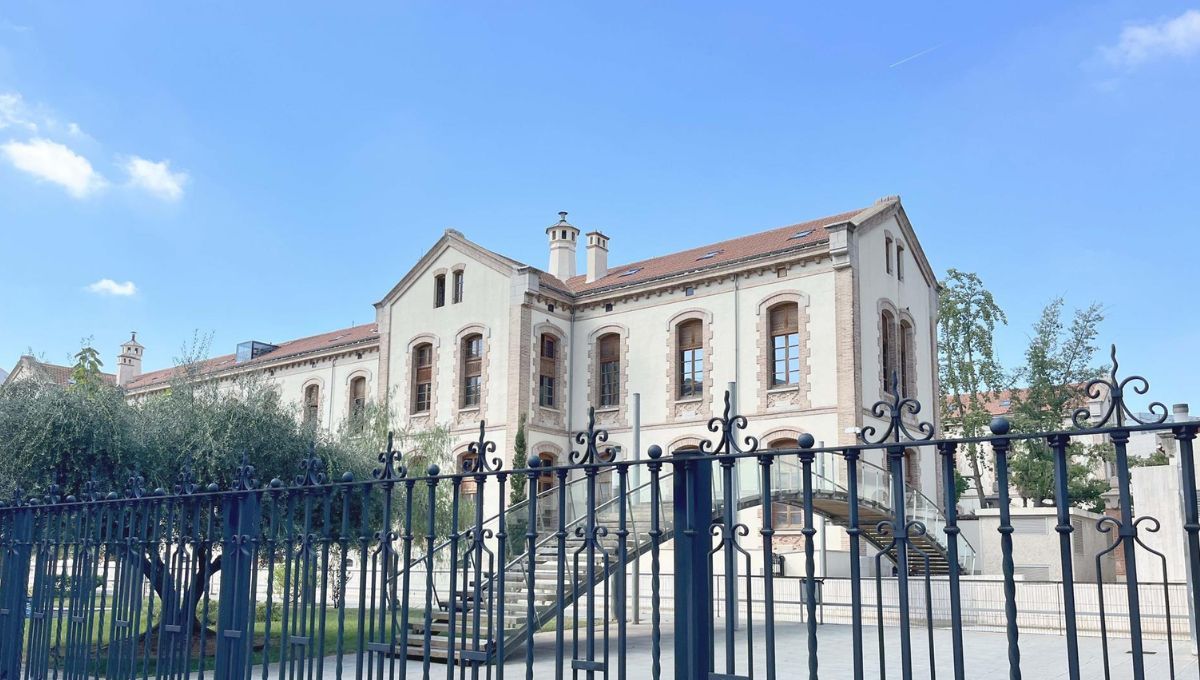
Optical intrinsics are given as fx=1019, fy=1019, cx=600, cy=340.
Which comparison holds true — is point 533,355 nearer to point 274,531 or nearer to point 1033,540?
point 1033,540

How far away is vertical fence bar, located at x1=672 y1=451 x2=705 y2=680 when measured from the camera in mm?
3926

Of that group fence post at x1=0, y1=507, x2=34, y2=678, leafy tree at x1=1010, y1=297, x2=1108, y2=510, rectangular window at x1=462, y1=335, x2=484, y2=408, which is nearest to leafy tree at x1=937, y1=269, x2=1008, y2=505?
leafy tree at x1=1010, y1=297, x2=1108, y2=510

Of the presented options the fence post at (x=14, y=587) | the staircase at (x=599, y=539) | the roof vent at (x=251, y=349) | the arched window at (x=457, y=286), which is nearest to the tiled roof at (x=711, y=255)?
the arched window at (x=457, y=286)

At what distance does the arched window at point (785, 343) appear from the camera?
86.9ft

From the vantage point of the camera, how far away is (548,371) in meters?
30.1

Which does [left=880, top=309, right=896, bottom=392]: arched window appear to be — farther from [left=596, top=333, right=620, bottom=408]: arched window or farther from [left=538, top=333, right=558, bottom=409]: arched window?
[left=538, top=333, right=558, bottom=409]: arched window

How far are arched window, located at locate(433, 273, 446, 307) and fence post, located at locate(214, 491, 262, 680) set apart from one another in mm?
26821

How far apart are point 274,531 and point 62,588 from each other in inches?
82.2

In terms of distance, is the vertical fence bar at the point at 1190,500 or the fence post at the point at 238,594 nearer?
the vertical fence bar at the point at 1190,500

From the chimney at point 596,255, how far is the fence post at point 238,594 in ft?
89.5

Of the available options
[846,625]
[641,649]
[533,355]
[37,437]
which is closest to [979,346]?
[533,355]

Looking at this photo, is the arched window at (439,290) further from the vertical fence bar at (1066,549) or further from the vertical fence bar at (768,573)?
the vertical fence bar at (1066,549)

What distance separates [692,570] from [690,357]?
2455 cm

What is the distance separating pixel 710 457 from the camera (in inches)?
155
